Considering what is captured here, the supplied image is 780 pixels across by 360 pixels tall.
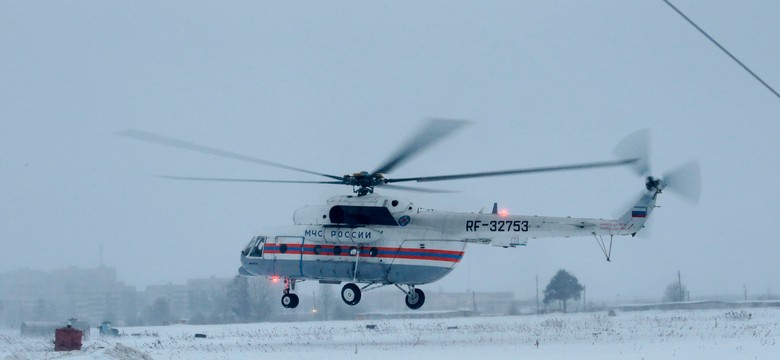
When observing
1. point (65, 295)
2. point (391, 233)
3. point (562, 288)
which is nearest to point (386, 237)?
point (391, 233)

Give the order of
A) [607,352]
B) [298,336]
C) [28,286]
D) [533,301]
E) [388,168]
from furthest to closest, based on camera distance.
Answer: [28,286] → [533,301] → [298,336] → [388,168] → [607,352]

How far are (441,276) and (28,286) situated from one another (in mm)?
63952

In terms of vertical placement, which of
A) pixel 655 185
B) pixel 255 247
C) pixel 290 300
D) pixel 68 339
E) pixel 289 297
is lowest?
pixel 68 339

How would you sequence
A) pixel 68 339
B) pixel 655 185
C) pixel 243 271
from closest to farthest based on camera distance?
pixel 655 185
pixel 68 339
pixel 243 271

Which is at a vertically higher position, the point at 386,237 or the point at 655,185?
the point at 655,185

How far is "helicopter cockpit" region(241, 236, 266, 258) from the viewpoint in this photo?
115ft

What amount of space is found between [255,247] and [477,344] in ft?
29.3

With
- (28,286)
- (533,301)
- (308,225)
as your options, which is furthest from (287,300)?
(28,286)

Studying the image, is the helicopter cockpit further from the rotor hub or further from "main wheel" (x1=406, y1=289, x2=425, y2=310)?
the rotor hub

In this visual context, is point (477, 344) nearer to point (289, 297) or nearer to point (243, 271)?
→ point (289, 297)

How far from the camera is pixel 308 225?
1336 inches

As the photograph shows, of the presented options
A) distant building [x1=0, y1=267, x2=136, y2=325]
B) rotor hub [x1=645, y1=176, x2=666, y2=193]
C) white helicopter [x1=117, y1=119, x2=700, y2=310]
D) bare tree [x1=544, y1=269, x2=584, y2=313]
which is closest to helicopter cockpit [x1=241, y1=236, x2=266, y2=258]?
white helicopter [x1=117, y1=119, x2=700, y2=310]

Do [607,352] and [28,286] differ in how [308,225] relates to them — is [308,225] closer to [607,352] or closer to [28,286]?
[607,352]

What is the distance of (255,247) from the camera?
35344 millimetres
